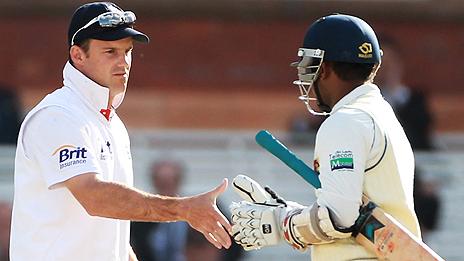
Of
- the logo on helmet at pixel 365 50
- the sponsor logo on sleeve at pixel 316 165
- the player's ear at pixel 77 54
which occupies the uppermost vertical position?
the logo on helmet at pixel 365 50

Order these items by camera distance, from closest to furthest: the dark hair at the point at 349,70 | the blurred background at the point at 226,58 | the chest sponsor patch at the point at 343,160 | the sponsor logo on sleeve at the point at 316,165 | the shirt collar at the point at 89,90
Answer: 1. the chest sponsor patch at the point at 343,160
2. the sponsor logo on sleeve at the point at 316,165
3. the dark hair at the point at 349,70
4. the shirt collar at the point at 89,90
5. the blurred background at the point at 226,58

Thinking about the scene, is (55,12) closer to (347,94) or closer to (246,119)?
(246,119)

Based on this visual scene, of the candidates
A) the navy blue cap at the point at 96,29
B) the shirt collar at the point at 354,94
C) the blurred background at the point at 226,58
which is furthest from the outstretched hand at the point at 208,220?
the blurred background at the point at 226,58

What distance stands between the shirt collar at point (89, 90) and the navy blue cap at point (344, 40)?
85cm

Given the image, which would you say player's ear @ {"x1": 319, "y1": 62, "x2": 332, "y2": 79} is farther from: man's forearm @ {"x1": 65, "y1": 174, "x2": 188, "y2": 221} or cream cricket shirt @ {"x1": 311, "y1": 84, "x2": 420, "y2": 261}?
man's forearm @ {"x1": 65, "y1": 174, "x2": 188, "y2": 221}

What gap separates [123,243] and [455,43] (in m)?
6.50

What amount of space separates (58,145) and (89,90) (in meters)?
0.32

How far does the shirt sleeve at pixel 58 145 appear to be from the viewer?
504cm

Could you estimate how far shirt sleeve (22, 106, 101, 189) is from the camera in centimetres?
504

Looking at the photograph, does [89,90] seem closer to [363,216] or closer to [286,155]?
[286,155]

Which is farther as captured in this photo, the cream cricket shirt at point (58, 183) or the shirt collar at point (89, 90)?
the shirt collar at point (89, 90)

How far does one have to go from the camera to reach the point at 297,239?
4.92m

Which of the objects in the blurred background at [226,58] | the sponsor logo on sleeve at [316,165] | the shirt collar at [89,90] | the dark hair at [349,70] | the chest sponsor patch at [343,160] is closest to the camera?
the chest sponsor patch at [343,160]

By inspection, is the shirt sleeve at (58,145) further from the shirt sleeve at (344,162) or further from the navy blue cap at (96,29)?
the shirt sleeve at (344,162)
